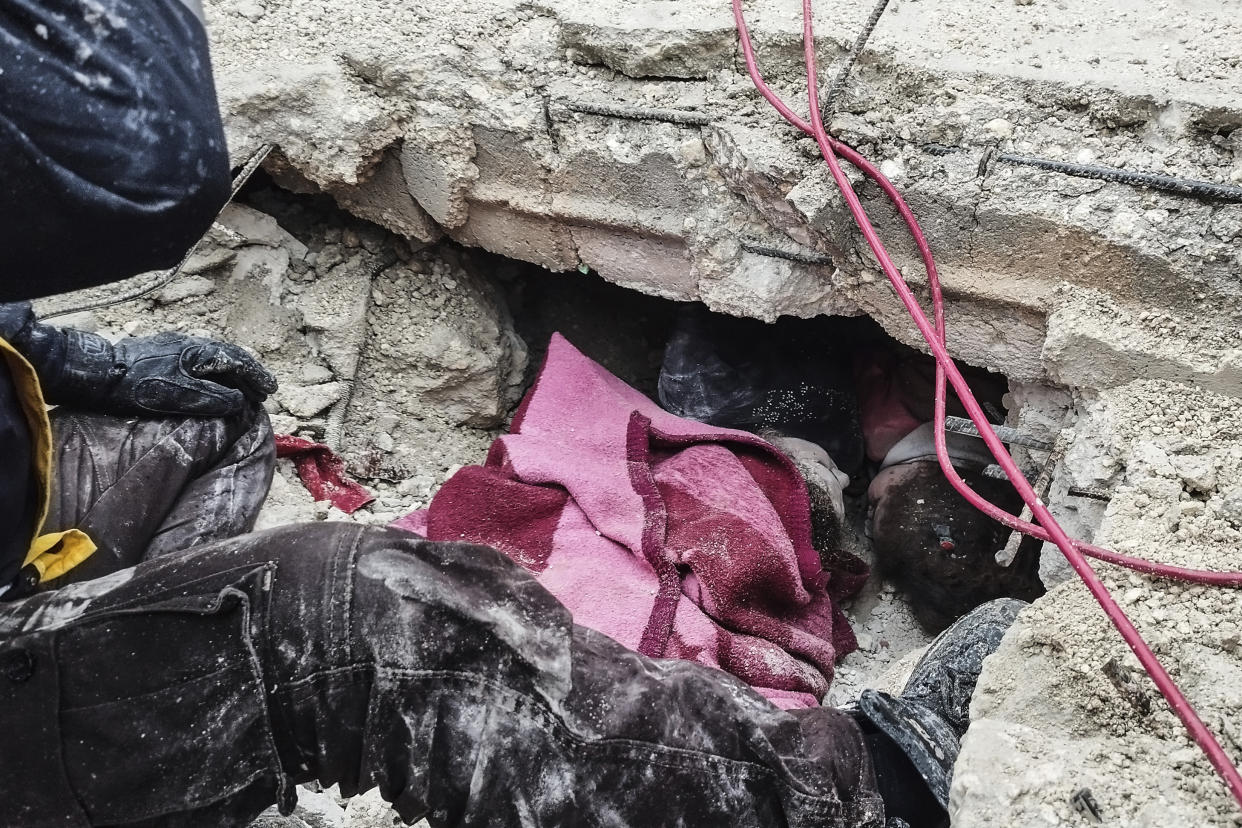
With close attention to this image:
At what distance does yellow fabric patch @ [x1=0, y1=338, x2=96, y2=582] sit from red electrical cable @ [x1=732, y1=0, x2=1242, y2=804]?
1.26m

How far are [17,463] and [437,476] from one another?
120 cm

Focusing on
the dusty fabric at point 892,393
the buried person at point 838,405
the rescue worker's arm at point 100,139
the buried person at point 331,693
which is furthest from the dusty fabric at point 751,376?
the rescue worker's arm at point 100,139

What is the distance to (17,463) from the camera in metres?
1.32

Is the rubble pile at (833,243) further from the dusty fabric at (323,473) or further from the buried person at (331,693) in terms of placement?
the buried person at (331,693)

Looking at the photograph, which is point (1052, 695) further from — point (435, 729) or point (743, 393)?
point (743, 393)

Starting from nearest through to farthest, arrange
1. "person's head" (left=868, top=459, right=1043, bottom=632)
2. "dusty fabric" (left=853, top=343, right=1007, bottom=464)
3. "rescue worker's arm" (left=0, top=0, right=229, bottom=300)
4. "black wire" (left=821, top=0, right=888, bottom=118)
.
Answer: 1. "rescue worker's arm" (left=0, top=0, right=229, bottom=300)
2. "black wire" (left=821, top=0, right=888, bottom=118)
3. "person's head" (left=868, top=459, right=1043, bottom=632)
4. "dusty fabric" (left=853, top=343, right=1007, bottom=464)

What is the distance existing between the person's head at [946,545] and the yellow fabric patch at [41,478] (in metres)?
1.56

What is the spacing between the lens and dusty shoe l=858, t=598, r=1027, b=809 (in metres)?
1.40

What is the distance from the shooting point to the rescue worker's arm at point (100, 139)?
0.86m

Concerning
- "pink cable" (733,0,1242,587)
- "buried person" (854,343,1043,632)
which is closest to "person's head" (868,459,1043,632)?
"buried person" (854,343,1043,632)

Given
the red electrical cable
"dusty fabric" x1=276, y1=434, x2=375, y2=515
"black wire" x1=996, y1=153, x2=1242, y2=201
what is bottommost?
"dusty fabric" x1=276, y1=434, x2=375, y2=515

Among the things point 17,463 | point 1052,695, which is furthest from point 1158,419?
point 17,463

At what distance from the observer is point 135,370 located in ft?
5.60

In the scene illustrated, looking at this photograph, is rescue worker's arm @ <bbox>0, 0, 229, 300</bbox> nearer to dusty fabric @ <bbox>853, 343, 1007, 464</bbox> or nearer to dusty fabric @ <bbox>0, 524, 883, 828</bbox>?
dusty fabric @ <bbox>0, 524, 883, 828</bbox>
